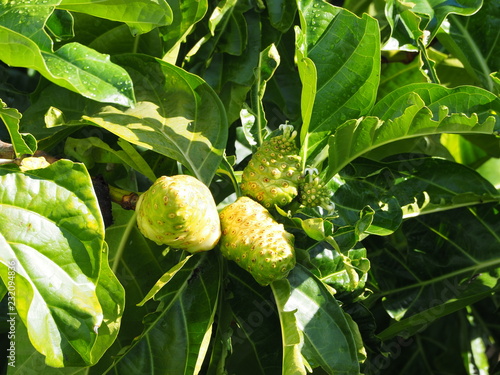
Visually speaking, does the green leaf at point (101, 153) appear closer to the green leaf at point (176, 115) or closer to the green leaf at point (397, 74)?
the green leaf at point (176, 115)

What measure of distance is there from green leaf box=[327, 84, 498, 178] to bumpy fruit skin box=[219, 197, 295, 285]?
0.70 ft

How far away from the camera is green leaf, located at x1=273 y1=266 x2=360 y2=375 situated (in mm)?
1042

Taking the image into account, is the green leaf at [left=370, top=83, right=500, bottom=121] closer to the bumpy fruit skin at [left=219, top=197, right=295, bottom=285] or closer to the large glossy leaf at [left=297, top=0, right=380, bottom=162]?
the large glossy leaf at [left=297, top=0, right=380, bottom=162]

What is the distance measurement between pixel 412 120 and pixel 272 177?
10.5 inches

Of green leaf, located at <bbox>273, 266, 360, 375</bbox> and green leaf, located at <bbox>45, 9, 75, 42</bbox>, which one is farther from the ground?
green leaf, located at <bbox>45, 9, 75, 42</bbox>

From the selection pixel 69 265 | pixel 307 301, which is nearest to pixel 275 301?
pixel 307 301

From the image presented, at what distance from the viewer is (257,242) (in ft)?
3.22

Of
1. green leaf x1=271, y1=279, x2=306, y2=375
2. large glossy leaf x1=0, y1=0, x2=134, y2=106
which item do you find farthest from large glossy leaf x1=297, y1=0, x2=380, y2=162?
large glossy leaf x1=0, y1=0, x2=134, y2=106

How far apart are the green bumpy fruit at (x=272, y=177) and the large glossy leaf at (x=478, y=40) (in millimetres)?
634

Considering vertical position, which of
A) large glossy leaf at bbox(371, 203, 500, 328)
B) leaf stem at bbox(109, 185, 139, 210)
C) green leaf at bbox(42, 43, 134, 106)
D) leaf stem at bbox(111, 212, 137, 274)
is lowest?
large glossy leaf at bbox(371, 203, 500, 328)

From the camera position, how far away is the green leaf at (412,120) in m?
1.08

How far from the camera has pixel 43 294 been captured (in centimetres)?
87

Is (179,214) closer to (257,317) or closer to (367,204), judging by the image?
(257,317)

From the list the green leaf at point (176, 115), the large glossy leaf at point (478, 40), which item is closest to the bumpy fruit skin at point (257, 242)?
the green leaf at point (176, 115)
